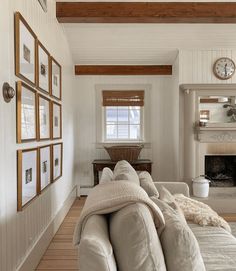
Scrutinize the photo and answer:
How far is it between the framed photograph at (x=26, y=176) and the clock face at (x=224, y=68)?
3582 millimetres

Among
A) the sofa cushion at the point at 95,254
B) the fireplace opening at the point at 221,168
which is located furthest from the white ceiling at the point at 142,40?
the sofa cushion at the point at 95,254

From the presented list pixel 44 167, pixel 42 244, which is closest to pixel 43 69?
pixel 44 167

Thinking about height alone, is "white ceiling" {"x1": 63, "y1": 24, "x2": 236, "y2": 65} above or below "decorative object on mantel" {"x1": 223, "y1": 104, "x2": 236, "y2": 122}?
above

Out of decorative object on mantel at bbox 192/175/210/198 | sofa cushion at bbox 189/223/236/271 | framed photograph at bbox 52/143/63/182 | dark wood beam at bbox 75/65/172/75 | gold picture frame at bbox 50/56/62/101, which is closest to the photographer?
sofa cushion at bbox 189/223/236/271

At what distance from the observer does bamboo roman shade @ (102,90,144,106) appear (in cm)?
613

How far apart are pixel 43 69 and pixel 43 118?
488mm

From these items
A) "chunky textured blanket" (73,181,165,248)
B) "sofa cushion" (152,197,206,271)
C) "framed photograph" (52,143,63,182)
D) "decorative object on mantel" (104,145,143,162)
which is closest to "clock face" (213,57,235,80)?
"decorative object on mantel" (104,145,143,162)

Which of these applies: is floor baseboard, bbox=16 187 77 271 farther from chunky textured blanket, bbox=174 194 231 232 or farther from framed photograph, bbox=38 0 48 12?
framed photograph, bbox=38 0 48 12

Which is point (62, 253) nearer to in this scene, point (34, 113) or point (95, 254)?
point (34, 113)

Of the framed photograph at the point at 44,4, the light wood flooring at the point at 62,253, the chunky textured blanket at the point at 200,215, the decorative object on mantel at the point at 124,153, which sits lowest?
the light wood flooring at the point at 62,253

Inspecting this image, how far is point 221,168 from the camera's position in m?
5.51

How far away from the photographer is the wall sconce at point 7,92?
1.93 metres

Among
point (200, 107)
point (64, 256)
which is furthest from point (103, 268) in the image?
point (200, 107)

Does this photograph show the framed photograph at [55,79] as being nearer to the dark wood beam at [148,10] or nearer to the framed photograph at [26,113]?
the dark wood beam at [148,10]
